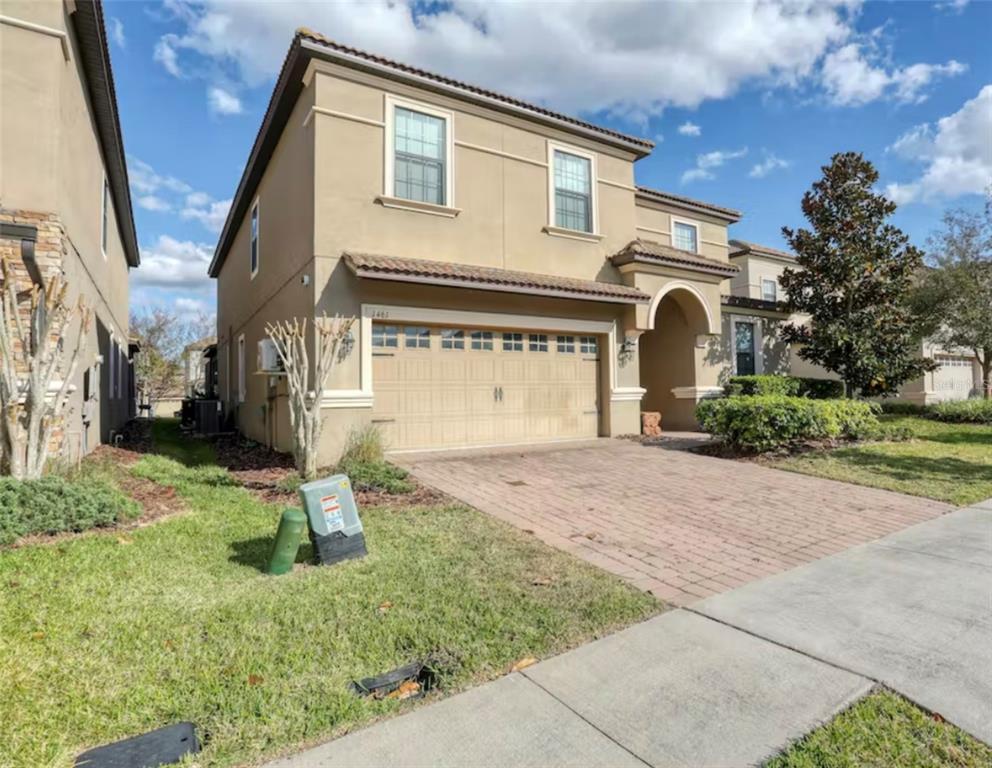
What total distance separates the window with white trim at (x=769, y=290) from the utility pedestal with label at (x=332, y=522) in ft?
77.9

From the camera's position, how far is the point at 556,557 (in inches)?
203

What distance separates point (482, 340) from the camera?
37.6 ft

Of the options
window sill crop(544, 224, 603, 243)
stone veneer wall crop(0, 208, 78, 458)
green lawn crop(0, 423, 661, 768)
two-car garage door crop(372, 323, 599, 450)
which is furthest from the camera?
window sill crop(544, 224, 603, 243)

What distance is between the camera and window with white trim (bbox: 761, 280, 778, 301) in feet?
80.4

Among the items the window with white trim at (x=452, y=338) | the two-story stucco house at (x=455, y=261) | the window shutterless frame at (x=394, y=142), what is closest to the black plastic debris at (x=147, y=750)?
the two-story stucco house at (x=455, y=261)

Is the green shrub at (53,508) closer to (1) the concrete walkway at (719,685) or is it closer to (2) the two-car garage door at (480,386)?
(1) the concrete walkway at (719,685)

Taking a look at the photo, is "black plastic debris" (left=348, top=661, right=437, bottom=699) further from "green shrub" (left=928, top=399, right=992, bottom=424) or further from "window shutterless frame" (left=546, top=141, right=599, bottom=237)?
"green shrub" (left=928, top=399, right=992, bottom=424)

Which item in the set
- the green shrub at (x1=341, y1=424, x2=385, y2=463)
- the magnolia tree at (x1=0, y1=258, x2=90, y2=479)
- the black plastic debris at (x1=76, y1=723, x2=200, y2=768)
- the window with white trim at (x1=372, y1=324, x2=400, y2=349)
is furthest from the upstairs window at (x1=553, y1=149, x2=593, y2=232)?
the black plastic debris at (x1=76, y1=723, x2=200, y2=768)

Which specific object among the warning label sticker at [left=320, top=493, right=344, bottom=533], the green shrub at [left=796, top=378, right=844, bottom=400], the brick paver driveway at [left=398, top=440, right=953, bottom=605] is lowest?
Result: the brick paver driveway at [left=398, top=440, right=953, bottom=605]

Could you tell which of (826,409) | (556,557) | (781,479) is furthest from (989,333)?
(556,557)

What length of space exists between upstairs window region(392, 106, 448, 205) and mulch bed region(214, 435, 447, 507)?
546 centimetres

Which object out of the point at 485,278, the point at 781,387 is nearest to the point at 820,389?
the point at 781,387

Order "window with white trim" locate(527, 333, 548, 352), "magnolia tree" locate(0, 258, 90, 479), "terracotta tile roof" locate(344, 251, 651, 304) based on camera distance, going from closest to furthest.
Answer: "magnolia tree" locate(0, 258, 90, 479) < "terracotta tile roof" locate(344, 251, 651, 304) < "window with white trim" locate(527, 333, 548, 352)

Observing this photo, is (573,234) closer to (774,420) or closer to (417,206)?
(417,206)
